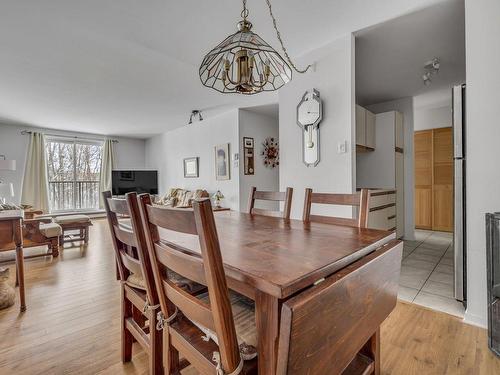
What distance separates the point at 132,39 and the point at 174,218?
2465 millimetres

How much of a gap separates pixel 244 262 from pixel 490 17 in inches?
89.3

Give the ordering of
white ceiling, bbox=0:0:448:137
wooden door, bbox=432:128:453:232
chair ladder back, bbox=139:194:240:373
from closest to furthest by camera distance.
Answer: chair ladder back, bbox=139:194:240:373 < white ceiling, bbox=0:0:448:137 < wooden door, bbox=432:128:453:232

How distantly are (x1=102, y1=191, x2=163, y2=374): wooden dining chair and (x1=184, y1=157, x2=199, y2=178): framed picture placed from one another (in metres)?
4.57

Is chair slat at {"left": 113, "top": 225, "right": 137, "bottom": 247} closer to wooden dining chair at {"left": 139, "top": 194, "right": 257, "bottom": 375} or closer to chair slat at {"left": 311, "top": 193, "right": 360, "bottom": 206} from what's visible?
wooden dining chair at {"left": 139, "top": 194, "right": 257, "bottom": 375}

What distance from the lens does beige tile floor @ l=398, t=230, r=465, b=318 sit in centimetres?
204

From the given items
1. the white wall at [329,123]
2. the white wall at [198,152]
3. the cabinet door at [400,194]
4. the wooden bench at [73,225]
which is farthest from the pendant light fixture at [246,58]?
the wooden bench at [73,225]

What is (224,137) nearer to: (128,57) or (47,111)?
(128,57)

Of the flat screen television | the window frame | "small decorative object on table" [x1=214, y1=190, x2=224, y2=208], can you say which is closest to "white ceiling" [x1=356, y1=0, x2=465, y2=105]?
"small decorative object on table" [x1=214, y1=190, x2=224, y2=208]

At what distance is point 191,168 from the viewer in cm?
619

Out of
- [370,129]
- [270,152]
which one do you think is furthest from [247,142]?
[370,129]

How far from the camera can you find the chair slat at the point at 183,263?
71cm

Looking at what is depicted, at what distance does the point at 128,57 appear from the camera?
2.79m

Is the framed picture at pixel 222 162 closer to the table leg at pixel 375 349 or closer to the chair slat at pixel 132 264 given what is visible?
the chair slat at pixel 132 264

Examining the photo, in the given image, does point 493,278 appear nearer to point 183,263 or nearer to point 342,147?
point 342,147
